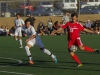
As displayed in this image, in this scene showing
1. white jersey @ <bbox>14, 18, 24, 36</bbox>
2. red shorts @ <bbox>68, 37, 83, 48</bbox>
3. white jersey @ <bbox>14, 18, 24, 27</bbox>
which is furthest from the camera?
white jersey @ <bbox>14, 18, 24, 36</bbox>

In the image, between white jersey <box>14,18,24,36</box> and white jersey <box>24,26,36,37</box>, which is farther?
white jersey <box>14,18,24,36</box>

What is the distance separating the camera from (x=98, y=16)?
54000mm

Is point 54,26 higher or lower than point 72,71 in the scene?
lower

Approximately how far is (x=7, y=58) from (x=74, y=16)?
16.4 feet

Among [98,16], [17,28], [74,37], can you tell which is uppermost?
[74,37]

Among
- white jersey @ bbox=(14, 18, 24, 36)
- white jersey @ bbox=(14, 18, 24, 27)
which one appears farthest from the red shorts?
white jersey @ bbox=(14, 18, 24, 36)

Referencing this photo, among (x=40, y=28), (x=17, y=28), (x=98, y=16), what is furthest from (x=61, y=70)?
(x=98, y=16)

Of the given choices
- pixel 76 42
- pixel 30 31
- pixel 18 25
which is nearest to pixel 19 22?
pixel 18 25

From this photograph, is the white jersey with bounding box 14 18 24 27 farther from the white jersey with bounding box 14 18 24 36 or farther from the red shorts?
the red shorts

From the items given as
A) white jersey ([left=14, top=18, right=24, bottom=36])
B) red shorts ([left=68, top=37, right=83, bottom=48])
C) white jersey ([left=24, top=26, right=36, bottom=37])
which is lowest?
white jersey ([left=14, top=18, right=24, bottom=36])

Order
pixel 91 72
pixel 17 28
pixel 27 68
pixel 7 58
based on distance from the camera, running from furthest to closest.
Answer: pixel 17 28, pixel 7 58, pixel 27 68, pixel 91 72

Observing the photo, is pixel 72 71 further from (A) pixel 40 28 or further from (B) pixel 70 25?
(A) pixel 40 28

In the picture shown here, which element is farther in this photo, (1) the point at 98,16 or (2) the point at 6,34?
(1) the point at 98,16

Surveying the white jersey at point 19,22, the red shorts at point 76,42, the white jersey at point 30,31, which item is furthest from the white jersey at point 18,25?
the red shorts at point 76,42
